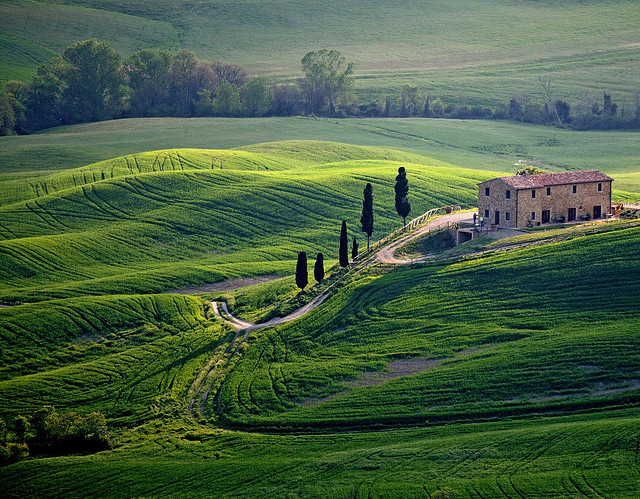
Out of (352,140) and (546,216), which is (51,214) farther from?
(352,140)

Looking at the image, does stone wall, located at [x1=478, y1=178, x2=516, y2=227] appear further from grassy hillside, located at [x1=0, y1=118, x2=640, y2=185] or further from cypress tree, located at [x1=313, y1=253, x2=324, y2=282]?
grassy hillside, located at [x1=0, y1=118, x2=640, y2=185]

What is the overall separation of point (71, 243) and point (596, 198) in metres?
60.1

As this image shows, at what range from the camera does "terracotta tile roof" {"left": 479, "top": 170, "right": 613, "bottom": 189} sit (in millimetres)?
85000

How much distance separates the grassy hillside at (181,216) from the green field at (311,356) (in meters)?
0.40

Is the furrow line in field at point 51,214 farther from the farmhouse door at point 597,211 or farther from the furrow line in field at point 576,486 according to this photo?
the furrow line in field at point 576,486

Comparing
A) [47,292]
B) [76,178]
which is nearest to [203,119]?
[76,178]

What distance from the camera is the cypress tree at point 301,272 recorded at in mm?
82225

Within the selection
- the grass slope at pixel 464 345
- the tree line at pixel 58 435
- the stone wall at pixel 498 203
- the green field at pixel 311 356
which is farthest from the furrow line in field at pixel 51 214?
the tree line at pixel 58 435

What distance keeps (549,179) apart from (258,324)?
3173 cm

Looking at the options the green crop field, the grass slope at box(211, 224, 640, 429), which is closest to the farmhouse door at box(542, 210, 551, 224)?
the green crop field

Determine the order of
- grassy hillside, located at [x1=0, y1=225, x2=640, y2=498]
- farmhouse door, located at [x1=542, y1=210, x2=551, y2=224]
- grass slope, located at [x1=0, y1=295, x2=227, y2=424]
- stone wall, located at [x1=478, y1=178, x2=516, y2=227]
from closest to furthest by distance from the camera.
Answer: grassy hillside, located at [x1=0, y1=225, x2=640, y2=498]
grass slope, located at [x1=0, y1=295, x2=227, y2=424]
stone wall, located at [x1=478, y1=178, x2=516, y2=227]
farmhouse door, located at [x1=542, y1=210, x2=551, y2=224]

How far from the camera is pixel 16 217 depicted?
118062 mm

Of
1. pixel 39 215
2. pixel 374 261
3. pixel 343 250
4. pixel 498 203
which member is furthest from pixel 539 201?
pixel 39 215

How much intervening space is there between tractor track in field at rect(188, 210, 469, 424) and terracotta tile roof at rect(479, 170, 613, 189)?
28.8 feet
